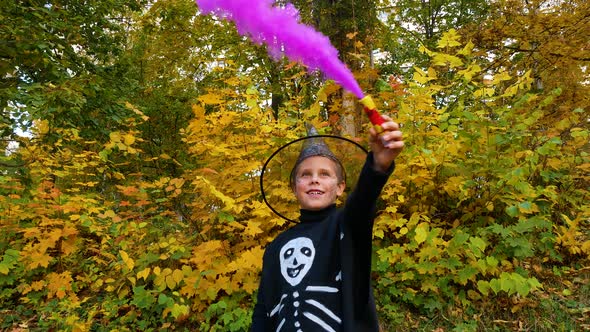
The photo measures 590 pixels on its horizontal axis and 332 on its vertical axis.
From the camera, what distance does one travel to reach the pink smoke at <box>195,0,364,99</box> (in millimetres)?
1344

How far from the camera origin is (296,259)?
1.74 m

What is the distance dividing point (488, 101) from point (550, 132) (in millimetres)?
677

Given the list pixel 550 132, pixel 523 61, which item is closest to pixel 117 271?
pixel 550 132

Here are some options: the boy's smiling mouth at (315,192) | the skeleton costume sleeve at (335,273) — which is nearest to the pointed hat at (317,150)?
the boy's smiling mouth at (315,192)

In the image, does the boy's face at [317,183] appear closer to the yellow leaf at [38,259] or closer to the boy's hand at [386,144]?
the boy's hand at [386,144]

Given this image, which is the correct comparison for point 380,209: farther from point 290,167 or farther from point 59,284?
point 59,284

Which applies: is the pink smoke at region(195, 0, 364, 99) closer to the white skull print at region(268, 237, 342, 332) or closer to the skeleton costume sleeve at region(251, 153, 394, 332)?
the skeleton costume sleeve at region(251, 153, 394, 332)

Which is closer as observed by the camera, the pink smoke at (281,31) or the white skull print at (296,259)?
the pink smoke at (281,31)

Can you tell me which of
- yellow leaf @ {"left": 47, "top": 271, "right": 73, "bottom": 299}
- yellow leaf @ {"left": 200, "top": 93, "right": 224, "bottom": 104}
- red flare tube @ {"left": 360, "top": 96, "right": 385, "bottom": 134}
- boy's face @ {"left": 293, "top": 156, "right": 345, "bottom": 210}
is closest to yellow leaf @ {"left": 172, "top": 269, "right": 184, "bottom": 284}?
yellow leaf @ {"left": 47, "top": 271, "right": 73, "bottom": 299}

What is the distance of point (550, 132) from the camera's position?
364 cm

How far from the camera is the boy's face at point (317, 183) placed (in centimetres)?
185

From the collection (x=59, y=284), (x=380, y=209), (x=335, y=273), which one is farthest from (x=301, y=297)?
(x=59, y=284)

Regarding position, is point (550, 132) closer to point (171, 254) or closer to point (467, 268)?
point (467, 268)

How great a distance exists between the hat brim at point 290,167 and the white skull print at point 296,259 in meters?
0.41
